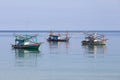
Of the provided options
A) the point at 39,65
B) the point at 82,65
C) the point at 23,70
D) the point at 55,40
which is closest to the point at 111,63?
the point at 82,65

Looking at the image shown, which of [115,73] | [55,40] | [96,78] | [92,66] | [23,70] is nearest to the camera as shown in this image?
[96,78]

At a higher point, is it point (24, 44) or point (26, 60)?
point (24, 44)

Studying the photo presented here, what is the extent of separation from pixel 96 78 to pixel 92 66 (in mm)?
5665

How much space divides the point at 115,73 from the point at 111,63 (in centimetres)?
588

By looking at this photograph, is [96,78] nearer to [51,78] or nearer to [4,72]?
[51,78]

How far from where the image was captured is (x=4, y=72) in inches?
932

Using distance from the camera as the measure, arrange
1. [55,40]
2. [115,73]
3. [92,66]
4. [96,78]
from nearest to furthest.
A: [96,78] < [115,73] < [92,66] < [55,40]

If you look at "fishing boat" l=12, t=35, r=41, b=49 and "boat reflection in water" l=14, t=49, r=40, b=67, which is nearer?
"boat reflection in water" l=14, t=49, r=40, b=67

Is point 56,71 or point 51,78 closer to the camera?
point 51,78

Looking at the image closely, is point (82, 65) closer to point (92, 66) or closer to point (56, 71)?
point (92, 66)

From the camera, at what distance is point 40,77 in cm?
2191

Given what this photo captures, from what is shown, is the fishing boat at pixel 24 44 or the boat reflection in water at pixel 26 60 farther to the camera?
the fishing boat at pixel 24 44

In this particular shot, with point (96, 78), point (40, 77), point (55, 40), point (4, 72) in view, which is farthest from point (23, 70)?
point (55, 40)

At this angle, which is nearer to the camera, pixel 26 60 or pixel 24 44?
pixel 26 60
